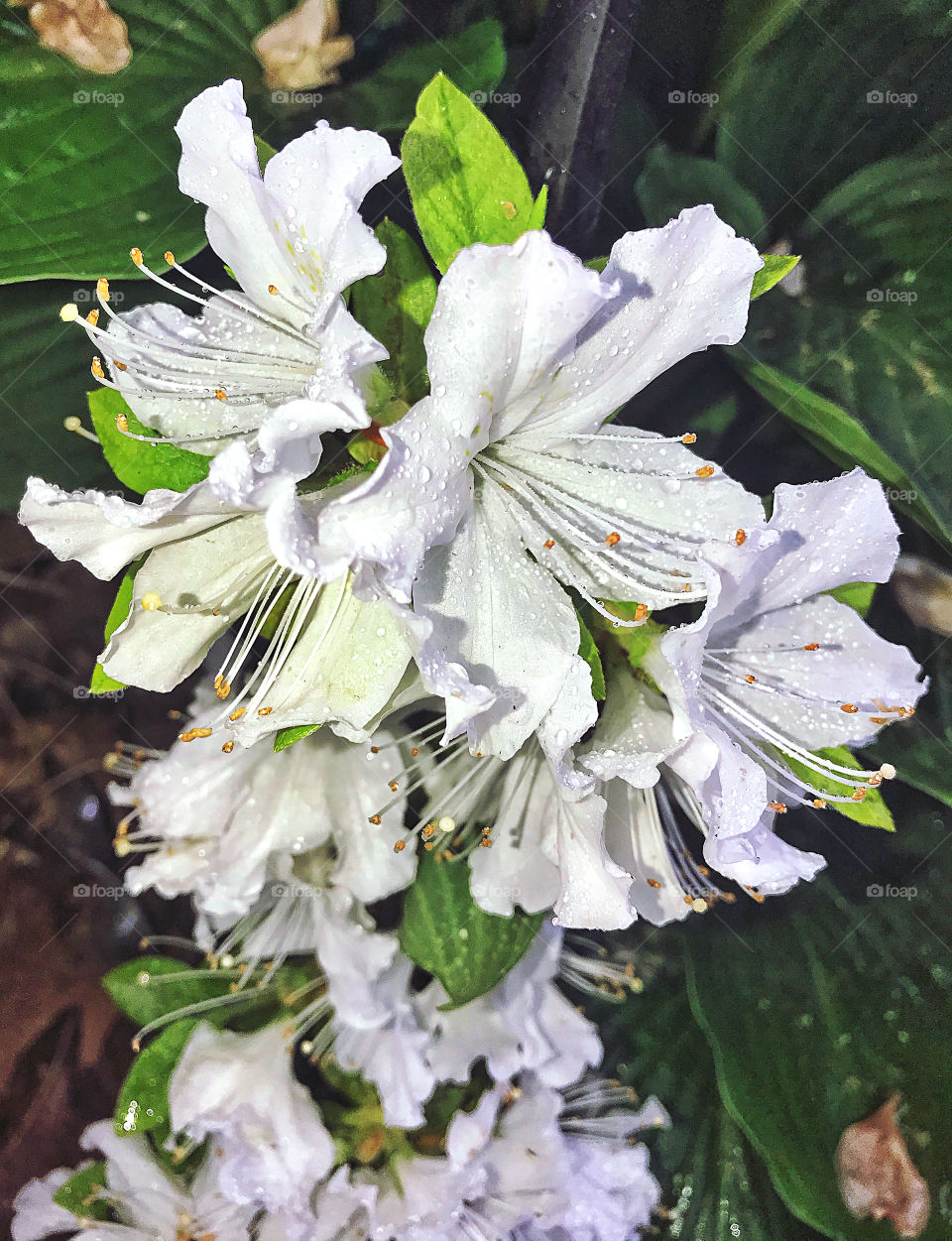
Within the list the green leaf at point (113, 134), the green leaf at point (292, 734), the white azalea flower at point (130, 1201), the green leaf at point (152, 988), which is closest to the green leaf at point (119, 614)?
the green leaf at point (292, 734)

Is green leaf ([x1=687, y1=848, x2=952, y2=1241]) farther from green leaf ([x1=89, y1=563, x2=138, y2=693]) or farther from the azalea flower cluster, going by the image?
green leaf ([x1=89, y1=563, x2=138, y2=693])

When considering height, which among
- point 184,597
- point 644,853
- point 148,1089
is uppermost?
point 184,597

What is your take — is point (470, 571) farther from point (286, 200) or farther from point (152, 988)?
point (152, 988)

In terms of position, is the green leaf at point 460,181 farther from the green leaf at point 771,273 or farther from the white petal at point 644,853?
the white petal at point 644,853

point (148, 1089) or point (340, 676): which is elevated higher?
point (340, 676)

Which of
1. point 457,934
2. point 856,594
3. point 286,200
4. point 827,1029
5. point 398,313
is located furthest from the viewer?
point 827,1029

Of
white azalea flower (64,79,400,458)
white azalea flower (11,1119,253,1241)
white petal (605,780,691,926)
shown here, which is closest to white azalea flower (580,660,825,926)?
white petal (605,780,691,926)

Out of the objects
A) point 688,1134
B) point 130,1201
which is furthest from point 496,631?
point 130,1201
